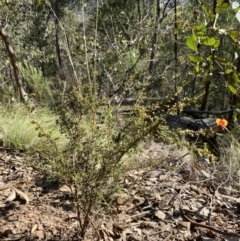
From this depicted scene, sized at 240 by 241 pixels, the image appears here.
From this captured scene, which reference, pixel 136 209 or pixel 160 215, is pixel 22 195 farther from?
pixel 160 215

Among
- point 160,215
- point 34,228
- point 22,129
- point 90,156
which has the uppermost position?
point 90,156

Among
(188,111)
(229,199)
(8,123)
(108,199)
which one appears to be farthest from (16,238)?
(188,111)

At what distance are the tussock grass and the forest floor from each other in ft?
0.96

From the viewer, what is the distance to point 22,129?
3.31 meters

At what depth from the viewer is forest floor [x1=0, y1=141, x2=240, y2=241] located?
2021 mm

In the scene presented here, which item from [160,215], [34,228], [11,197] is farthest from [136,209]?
[11,197]

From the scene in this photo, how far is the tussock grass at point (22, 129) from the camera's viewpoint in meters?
3.16

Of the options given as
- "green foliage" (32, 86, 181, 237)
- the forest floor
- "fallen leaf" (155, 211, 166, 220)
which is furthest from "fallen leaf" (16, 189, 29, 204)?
"fallen leaf" (155, 211, 166, 220)

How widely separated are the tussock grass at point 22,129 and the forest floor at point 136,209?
11.6 inches

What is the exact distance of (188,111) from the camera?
5.45m

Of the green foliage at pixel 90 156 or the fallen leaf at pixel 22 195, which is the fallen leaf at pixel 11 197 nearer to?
the fallen leaf at pixel 22 195

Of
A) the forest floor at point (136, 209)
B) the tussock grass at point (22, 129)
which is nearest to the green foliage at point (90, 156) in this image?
the forest floor at point (136, 209)

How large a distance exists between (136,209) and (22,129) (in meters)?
1.42

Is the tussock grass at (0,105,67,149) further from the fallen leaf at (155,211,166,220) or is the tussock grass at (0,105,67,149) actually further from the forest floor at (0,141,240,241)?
the fallen leaf at (155,211,166,220)
